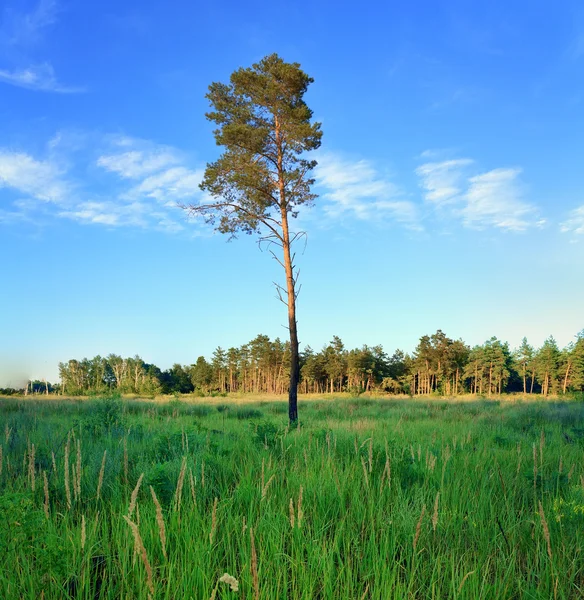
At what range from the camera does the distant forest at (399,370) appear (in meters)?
79.3

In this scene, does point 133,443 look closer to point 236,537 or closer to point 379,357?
point 236,537

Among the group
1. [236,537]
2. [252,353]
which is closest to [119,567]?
[236,537]

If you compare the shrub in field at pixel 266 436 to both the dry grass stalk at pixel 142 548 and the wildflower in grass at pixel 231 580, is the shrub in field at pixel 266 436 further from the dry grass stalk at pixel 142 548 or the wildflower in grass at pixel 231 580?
the dry grass stalk at pixel 142 548

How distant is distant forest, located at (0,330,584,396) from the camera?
7931cm

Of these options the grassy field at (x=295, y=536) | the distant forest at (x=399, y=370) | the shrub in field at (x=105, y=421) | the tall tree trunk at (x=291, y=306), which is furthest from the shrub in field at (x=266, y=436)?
the distant forest at (x=399, y=370)

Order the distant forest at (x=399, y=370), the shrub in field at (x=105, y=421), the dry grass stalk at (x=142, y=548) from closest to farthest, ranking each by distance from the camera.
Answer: the dry grass stalk at (x=142, y=548)
the shrub in field at (x=105, y=421)
the distant forest at (x=399, y=370)

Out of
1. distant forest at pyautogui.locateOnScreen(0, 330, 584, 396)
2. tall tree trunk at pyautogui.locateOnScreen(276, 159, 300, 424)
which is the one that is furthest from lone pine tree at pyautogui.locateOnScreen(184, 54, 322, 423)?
distant forest at pyautogui.locateOnScreen(0, 330, 584, 396)

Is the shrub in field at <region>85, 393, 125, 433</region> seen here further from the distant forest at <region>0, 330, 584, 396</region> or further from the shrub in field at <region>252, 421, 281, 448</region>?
the distant forest at <region>0, 330, 584, 396</region>

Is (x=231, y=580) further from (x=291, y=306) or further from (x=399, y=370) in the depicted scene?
(x=399, y=370)

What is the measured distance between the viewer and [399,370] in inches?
3708

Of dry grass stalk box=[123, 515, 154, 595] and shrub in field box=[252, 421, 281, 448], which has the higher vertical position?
dry grass stalk box=[123, 515, 154, 595]

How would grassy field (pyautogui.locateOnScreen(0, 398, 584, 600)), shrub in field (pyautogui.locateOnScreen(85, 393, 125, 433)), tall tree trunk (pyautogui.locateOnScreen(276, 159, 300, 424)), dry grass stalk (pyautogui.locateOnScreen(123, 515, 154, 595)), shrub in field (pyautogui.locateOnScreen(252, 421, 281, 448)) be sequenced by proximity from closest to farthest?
dry grass stalk (pyautogui.locateOnScreen(123, 515, 154, 595))
grassy field (pyautogui.locateOnScreen(0, 398, 584, 600))
shrub in field (pyautogui.locateOnScreen(252, 421, 281, 448))
shrub in field (pyautogui.locateOnScreen(85, 393, 125, 433))
tall tree trunk (pyautogui.locateOnScreen(276, 159, 300, 424))

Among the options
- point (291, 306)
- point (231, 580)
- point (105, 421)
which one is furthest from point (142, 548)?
point (291, 306)

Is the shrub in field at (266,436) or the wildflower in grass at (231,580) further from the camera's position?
the shrub in field at (266,436)
